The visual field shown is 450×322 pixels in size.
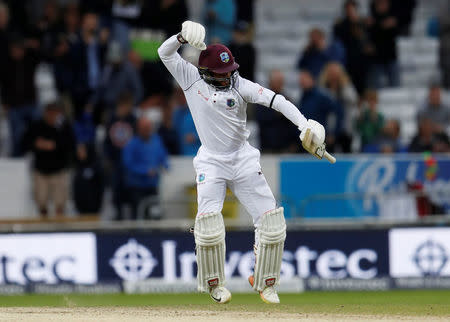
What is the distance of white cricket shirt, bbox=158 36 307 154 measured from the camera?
937 cm

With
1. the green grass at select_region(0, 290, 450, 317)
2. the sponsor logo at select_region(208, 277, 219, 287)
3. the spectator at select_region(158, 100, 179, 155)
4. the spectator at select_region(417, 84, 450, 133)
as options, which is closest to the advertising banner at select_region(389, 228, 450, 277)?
the green grass at select_region(0, 290, 450, 317)

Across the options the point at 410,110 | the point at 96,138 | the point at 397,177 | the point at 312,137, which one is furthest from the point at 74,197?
the point at 312,137

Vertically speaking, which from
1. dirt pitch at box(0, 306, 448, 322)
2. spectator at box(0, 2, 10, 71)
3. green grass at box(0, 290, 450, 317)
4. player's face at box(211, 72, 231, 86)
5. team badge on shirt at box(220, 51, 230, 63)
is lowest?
green grass at box(0, 290, 450, 317)

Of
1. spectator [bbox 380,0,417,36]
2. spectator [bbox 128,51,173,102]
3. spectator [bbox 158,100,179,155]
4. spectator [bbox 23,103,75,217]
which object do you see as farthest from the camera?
spectator [bbox 380,0,417,36]

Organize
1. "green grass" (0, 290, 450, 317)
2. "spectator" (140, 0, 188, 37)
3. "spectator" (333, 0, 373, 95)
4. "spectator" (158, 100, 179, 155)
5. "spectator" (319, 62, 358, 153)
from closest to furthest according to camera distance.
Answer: "green grass" (0, 290, 450, 317) → "spectator" (158, 100, 179, 155) → "spectator" (319, 62, 358, 153) → "spectator" (140, 0, 188, 37) → "spectator" (333, 0, 373, 95)

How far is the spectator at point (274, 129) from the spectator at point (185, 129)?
0.89m

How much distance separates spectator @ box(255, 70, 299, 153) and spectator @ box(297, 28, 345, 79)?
140cm

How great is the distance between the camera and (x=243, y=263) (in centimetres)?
1399

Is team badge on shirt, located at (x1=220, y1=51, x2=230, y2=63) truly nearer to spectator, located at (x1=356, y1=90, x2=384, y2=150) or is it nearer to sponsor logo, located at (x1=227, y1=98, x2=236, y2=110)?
sponsor logo, located at (x1=227, y1=98, x2=236, y2=110)

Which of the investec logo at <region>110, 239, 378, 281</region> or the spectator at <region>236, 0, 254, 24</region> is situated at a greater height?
the spectator at <region>236, 0, 254, 24</region>

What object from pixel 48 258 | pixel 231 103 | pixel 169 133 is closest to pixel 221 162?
pixel 231 103

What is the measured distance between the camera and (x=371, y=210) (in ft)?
49.3

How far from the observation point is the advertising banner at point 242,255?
14.0 m

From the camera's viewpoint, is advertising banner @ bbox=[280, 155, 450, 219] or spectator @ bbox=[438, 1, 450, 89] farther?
spectator @ bbox=[438, 1, 450, 89]
